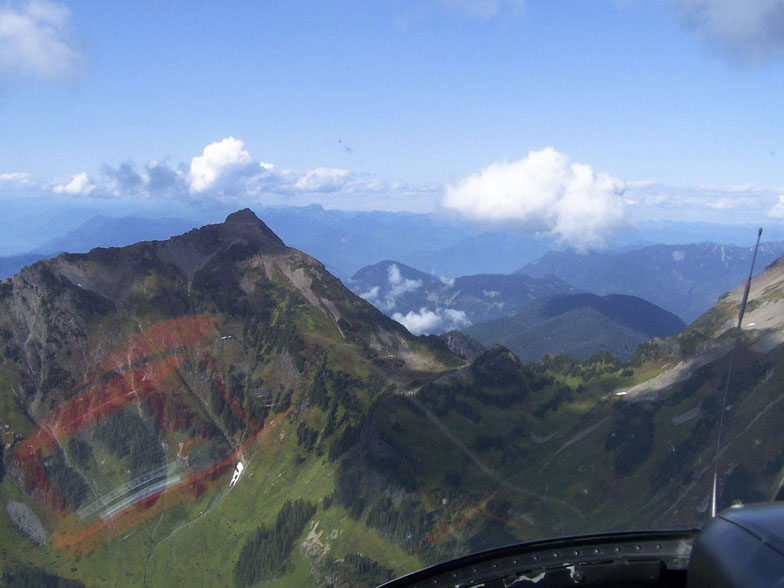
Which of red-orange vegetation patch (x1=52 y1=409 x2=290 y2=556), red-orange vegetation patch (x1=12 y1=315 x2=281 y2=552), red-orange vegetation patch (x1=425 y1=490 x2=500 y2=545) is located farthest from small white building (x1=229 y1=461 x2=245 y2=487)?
red-orange vegetation patch (x1=425 y1=490 x2=500 y2=545)

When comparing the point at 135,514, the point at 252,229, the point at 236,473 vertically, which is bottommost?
the point at 135,514

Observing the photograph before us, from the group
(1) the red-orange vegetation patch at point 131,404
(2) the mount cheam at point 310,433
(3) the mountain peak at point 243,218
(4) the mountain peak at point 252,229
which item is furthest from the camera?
(3) the mountain peak at point 243,218

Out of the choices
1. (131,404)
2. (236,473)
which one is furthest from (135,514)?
(131,404)

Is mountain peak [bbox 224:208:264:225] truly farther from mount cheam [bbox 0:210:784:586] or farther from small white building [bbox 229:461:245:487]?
small white building [bbox 229:461:245:487]

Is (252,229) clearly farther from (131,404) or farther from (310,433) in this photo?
(310,433)

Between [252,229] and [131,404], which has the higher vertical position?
[252,229]

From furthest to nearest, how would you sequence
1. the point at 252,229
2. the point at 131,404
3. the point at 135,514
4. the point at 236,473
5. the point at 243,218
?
1. the point at 243,218
2. the point at 252,229
3. the point at 131,404
4. the point at 236,473
5. the point at 135,514

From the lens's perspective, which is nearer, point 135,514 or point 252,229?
point 135,514

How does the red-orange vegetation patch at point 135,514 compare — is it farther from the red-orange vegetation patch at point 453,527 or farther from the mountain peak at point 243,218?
the mountain peak at point 243,218

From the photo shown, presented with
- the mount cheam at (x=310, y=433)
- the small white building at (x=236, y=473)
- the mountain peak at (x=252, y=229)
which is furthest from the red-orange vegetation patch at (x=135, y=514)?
the mountain peak at (x=252, y=229)
